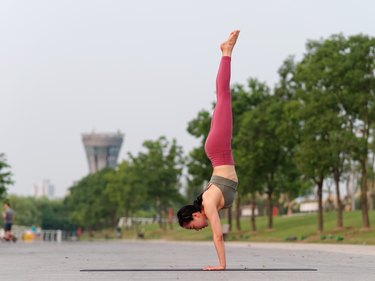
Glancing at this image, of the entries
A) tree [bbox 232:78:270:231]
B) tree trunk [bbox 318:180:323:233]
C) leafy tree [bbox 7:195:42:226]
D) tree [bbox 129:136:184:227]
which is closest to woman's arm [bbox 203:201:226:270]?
tree trunk [bbox 318:180:323:233]

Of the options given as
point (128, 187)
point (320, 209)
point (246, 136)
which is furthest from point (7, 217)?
point (128, 187)

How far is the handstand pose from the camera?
12.6 meters

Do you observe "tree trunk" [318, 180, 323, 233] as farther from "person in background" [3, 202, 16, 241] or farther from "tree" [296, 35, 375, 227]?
"person in background" [3, 202, 16, 241]

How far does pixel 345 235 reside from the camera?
44531 mm

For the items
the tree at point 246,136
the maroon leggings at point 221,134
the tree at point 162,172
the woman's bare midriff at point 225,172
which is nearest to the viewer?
the maroon leggings at point 221,134

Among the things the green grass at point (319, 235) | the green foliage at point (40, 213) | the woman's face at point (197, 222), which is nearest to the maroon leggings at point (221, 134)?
the woman's face at point (197, 222)

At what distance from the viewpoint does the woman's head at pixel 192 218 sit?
12586mm

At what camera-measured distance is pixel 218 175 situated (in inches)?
501

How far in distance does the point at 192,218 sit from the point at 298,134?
43.3m

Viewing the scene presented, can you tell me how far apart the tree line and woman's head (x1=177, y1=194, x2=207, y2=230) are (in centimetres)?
3302

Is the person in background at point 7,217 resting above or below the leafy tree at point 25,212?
below

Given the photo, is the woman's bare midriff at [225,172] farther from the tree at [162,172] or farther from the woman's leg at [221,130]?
the tree at [162,172]

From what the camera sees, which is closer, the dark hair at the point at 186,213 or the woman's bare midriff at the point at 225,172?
the dark hair at the point at 186,213

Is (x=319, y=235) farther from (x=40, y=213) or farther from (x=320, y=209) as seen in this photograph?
(x=40, y=213)
